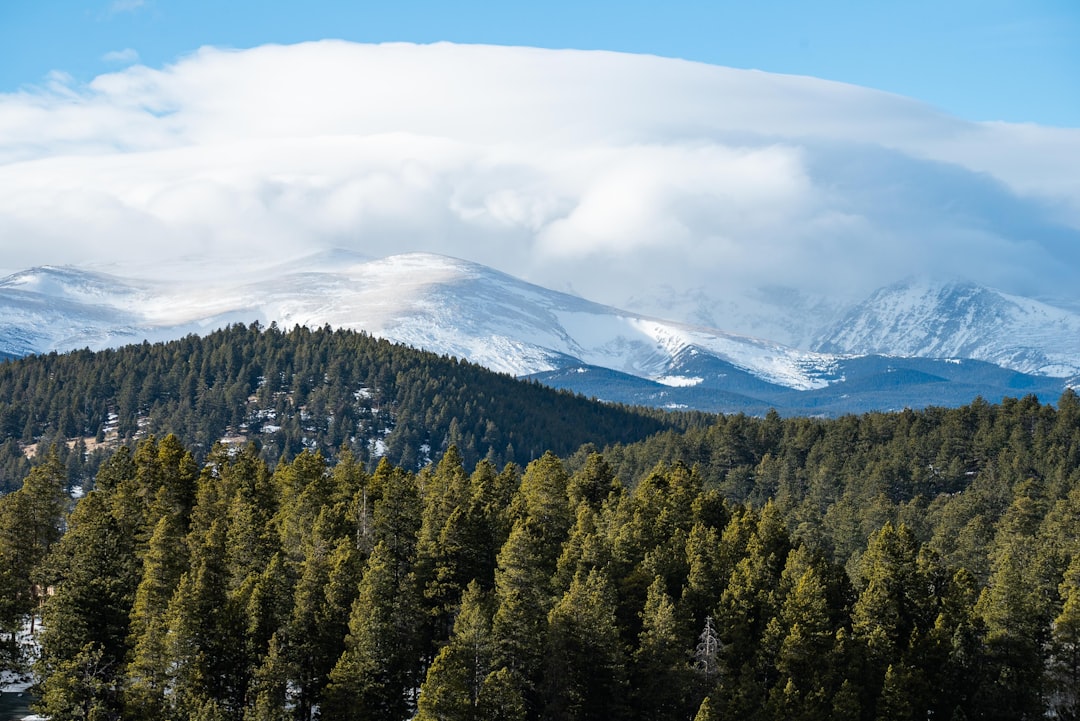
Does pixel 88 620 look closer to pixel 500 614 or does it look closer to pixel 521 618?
pixel 500 614

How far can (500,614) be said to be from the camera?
317 ft

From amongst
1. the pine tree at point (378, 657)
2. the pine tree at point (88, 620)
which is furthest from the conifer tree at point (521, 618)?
the pine tree at point (88, 620)

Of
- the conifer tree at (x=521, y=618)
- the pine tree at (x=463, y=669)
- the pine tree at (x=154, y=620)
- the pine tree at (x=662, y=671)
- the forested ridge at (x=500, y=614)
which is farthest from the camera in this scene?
the pine tree at (x=662, y=671)

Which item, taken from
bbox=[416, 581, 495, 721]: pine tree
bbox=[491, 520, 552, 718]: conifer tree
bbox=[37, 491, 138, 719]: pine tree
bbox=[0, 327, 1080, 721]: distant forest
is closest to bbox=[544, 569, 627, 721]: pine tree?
bbox=[0, 327, 1080, 721]: distant forest

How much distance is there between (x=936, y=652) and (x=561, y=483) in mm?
35459

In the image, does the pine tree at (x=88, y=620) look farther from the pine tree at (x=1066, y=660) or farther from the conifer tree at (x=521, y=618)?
the pine tree at (x=1066, y=660)

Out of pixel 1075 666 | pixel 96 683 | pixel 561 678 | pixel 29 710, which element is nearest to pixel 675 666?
pixel 561 678

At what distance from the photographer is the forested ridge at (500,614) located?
309ft

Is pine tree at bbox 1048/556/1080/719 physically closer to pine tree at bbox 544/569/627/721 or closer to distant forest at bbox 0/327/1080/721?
distant forest at bbox 0/327/1080/721

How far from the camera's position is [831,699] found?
315 feet

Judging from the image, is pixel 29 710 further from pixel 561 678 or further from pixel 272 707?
pixel 561 678

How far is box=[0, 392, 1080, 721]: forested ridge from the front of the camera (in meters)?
94.1

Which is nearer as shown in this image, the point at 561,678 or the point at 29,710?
the point at 561,678

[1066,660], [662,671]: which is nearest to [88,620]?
[662,671]
